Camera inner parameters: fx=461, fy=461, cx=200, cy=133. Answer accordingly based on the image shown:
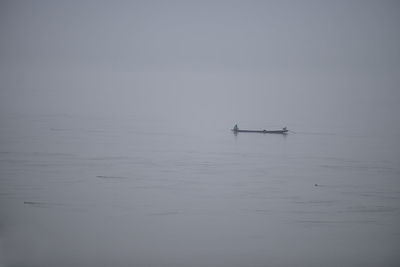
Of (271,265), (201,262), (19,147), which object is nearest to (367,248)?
(271,265)

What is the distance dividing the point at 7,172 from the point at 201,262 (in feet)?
28.1

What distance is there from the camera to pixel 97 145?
2105 cm

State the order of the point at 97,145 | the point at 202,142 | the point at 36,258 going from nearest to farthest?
the point at 36,258
the point at 97,145
the point at 202,142

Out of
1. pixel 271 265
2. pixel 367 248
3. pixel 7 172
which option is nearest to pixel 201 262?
pixel 271 265

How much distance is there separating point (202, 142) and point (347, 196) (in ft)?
39.9

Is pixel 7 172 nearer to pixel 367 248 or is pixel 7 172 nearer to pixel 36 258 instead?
pixel 36 258

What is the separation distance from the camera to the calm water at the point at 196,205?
818 centimetres

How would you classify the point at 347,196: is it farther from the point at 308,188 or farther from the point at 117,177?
the point at 117,177

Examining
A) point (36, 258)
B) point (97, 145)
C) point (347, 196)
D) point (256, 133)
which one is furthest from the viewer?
point (256, 133)

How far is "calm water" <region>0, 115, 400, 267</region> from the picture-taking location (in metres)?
8.18

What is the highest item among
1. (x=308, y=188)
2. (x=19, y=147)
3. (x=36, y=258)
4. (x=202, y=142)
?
(x=202, y=142)

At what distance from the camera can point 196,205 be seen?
36.5ft

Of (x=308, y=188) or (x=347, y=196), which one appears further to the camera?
(x=308, y=188)

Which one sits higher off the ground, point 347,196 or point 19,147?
point 19,147
